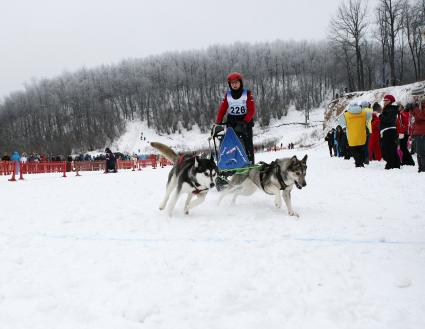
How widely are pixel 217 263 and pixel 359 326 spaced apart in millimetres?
1362

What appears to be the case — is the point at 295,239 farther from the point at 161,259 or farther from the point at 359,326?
the point at 359,326

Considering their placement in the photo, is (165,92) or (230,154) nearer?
(230,154)

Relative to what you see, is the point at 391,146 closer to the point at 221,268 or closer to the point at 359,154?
the point at 359,154

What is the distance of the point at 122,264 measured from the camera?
10.4 ft

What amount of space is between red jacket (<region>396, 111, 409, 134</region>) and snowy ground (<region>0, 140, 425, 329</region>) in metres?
4.47

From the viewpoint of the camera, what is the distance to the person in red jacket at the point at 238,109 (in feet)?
20.5

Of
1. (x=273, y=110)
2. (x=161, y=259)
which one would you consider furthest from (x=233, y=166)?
(x=273, y=110)

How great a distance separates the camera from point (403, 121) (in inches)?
366

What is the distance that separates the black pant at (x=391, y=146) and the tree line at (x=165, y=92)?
63.7m

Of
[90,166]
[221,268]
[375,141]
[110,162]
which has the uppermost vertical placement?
[375,141]

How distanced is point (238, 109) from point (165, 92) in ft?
271

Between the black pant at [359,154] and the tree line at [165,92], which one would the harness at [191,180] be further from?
the tree line at [165,92]

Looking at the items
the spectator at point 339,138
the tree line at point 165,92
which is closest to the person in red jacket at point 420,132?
the spectator at point 339,138

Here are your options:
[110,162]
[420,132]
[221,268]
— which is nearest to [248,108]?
[221,268]
